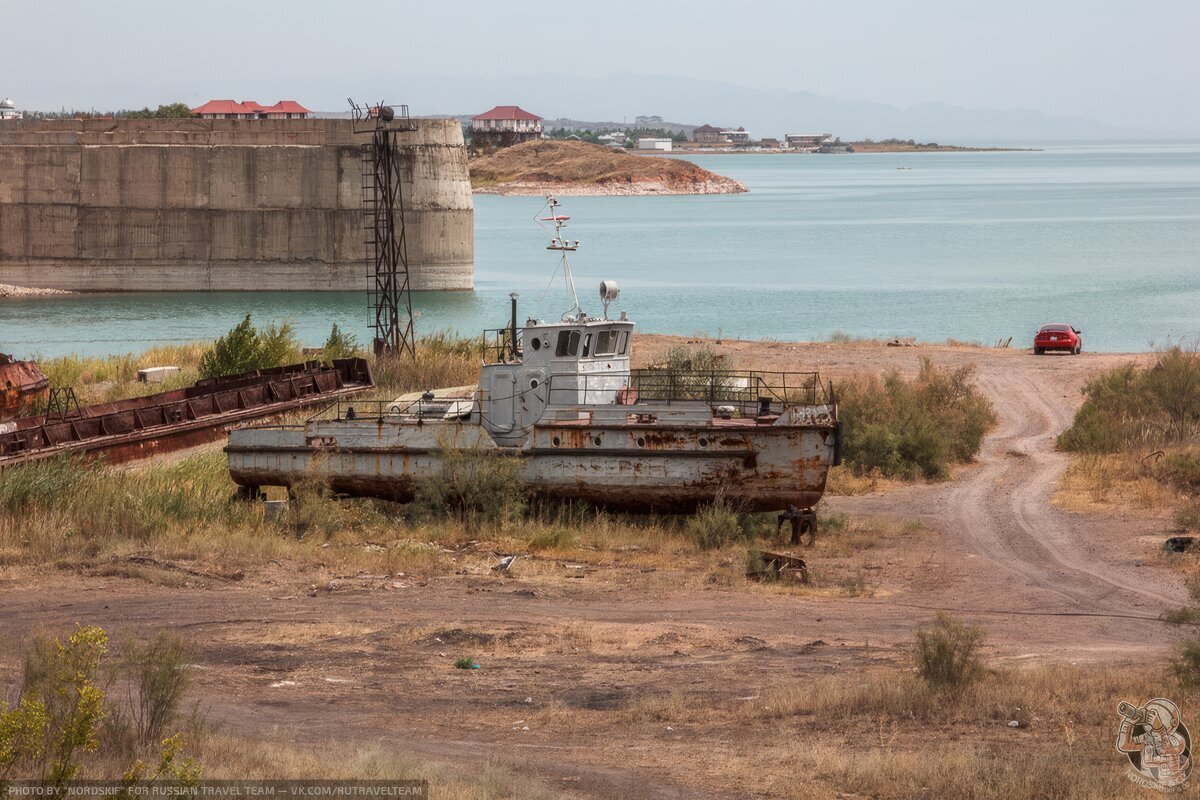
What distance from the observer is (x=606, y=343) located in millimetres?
24000

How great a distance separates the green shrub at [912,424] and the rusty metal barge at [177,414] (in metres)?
12.5

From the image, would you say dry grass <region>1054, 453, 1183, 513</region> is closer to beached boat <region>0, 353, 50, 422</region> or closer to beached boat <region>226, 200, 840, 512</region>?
beached boat <region>226, 200, 840, 512</region>

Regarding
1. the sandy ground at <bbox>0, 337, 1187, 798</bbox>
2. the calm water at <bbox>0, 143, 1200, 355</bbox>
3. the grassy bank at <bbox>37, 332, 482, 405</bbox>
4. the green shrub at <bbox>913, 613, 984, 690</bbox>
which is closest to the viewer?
the sandy ground at <bbox>0, 337, 1187, 798</bbox>

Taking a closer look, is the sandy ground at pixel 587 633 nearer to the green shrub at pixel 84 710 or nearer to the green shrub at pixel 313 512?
the green shrub at pixel 84 710

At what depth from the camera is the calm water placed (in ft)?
221

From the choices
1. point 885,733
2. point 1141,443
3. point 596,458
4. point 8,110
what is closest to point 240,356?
point 596,458

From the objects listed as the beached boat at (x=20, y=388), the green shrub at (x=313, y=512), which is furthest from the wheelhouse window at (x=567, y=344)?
Result: the beached boat at (x=20, y=388)

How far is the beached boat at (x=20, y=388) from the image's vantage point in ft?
101

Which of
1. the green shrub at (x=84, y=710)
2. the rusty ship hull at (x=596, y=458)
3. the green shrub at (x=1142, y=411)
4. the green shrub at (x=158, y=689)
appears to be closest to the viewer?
the green shrub at (x=84, y=710)

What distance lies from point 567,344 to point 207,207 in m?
62.8

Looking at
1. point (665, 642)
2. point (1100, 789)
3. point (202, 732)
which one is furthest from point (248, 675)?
point (1100, 789)

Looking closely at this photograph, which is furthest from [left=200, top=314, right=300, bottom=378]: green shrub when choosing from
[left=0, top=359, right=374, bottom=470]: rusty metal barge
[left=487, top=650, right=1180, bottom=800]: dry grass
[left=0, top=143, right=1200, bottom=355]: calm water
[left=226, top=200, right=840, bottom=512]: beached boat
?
[left=0, top=143, right=1200, bottom=355]: calm water

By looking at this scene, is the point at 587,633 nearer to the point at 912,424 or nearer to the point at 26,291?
the point at 912,424

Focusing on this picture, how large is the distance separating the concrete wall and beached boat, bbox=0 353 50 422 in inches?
1861
